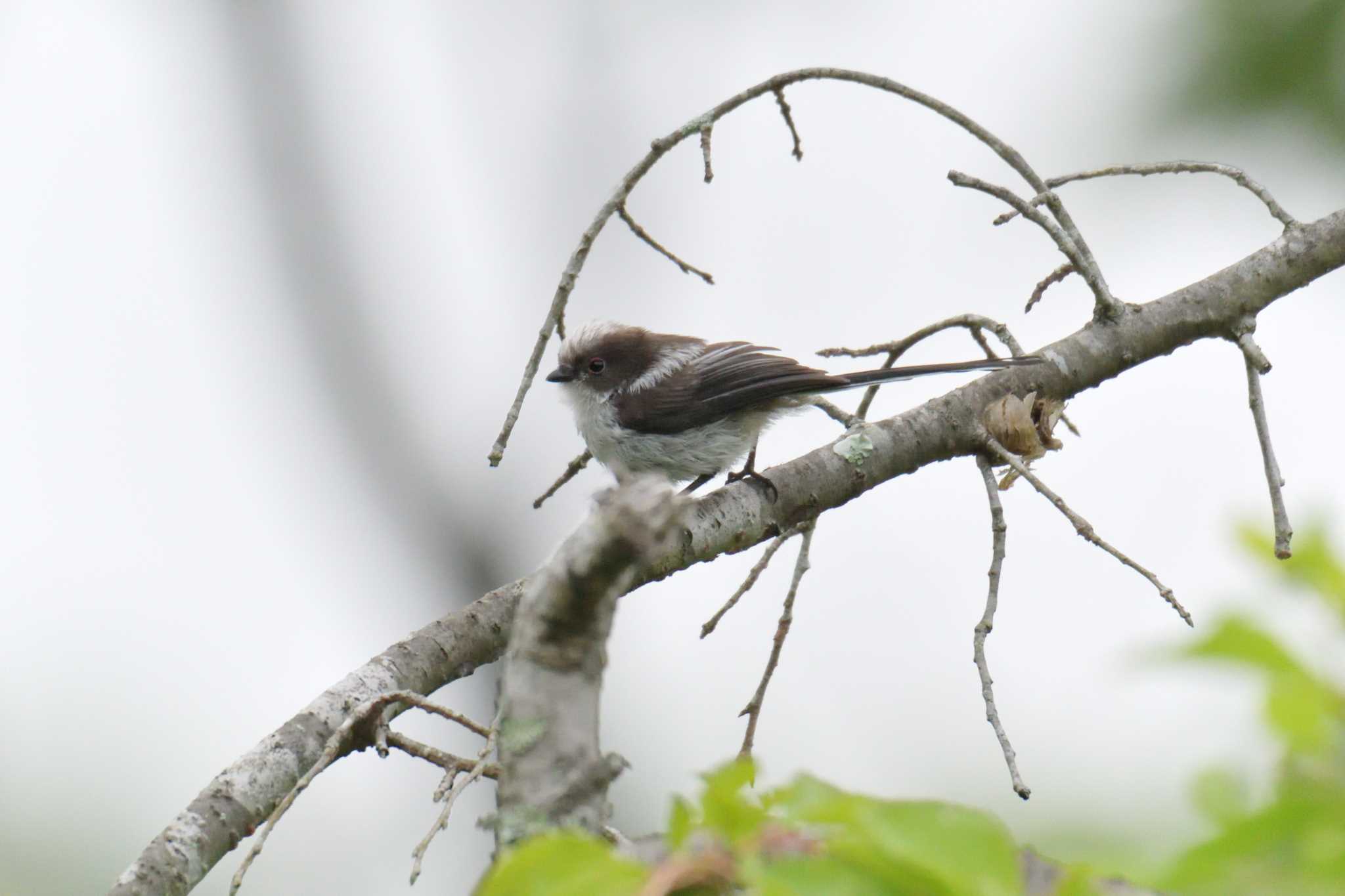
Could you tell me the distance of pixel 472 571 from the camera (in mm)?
12000

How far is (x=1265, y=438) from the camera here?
300 cm

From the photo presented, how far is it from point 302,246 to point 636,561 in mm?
10174

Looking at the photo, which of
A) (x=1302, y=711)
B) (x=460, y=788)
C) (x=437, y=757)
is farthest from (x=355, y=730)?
(x=1302, y=711)

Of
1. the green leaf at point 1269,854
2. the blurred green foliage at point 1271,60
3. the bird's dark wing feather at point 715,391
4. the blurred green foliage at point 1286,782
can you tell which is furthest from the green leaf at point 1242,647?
the blurred green foliage at point 1271,60

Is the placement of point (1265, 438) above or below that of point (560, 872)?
below

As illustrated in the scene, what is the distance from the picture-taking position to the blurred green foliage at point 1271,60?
29.0 feet

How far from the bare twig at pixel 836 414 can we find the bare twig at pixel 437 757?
172 cm

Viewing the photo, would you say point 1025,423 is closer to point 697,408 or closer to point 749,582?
point 749,582

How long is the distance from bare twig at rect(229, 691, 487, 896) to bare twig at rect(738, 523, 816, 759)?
25.5 inches

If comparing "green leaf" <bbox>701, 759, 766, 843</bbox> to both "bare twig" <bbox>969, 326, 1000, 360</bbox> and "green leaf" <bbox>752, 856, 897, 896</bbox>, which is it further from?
"bare twig" <bbox>969, 326, 1000, 360</bbox>

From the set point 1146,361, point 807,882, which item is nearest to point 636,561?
point 807,882

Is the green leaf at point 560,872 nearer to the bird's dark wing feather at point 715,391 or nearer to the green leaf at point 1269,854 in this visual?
the green leaf at point 1269,854

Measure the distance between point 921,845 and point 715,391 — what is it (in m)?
3.76

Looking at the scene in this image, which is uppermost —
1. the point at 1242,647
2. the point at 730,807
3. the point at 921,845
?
the point at 730,807
